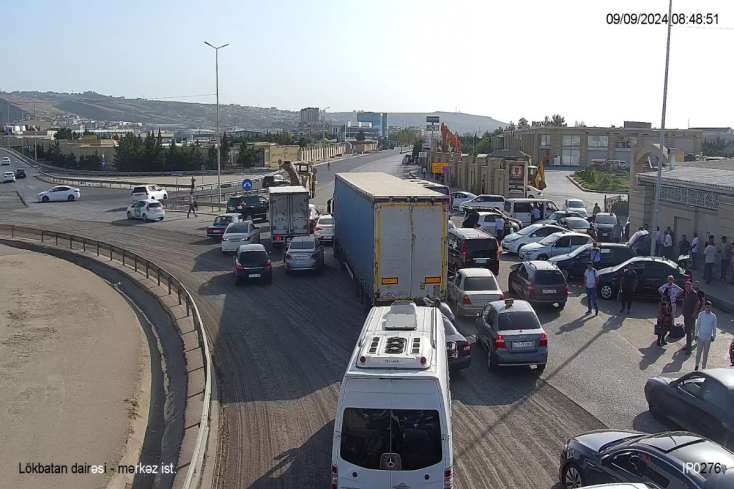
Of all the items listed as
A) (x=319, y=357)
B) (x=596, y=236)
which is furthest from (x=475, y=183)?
(x=319, y=357)

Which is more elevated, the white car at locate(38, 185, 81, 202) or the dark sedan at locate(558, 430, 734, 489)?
the dark sedan at locate(558, 430, 734, 489)

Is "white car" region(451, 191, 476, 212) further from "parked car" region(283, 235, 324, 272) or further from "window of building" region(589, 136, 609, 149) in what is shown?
"window of building" region(589, 136, 609, 149)

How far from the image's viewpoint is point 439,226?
18.2 m

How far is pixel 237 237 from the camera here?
32.0m

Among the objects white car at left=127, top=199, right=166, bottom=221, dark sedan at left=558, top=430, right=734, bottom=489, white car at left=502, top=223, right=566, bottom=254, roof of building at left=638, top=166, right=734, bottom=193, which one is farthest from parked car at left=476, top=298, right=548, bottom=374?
white car at left=127, top=199, right=166, bottom=221

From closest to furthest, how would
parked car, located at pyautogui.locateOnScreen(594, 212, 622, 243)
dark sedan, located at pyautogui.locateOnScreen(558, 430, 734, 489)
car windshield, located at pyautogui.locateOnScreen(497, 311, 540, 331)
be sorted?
→ 1. dark sedan, located at pyautogui.locateOnScreen(558, 430, 734, 489)
2. car windshield, located at pyautogui.locateOnScreen(497, 311, 540, 331)
3. parked car, located at pyautogui.locateOnScreen(594, 212, 622, 243)

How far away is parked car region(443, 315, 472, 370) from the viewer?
1462 cm

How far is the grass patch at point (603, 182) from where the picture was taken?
65.4 metres

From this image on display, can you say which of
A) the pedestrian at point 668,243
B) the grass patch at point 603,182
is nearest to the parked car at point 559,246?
the pedestrian at point 668,243

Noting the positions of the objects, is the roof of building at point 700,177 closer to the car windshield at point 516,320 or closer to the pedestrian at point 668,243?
the pedestrian at point 668,243

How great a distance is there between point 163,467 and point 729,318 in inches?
662

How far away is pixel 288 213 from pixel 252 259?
749 cm

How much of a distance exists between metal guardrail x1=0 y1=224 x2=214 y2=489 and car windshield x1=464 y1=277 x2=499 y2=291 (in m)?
7.05

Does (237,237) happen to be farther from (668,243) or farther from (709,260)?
(709,260)
